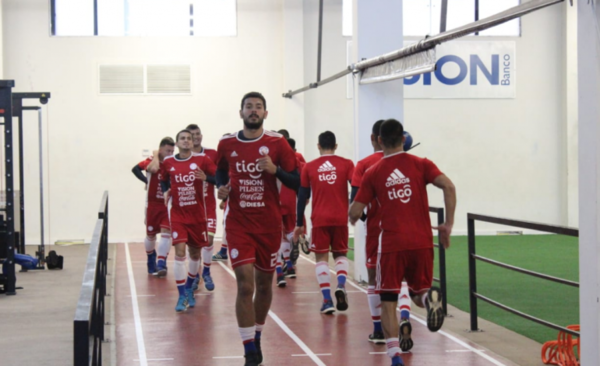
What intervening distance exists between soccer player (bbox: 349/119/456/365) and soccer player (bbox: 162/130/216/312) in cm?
361

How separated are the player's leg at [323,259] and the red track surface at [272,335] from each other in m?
0.15

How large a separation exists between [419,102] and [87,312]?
694 inches

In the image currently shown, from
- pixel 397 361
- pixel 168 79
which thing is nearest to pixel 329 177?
pixel 397 361

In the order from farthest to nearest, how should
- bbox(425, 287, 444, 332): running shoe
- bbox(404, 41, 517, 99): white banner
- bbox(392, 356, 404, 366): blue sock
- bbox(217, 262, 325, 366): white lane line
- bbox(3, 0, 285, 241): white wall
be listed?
bbox(404, 41, 517, 99): white banner → bbox(3, 0, 285, 241): white wall → bbox(217, 262, 325, 366): white lane line → bbox(392, 356, 404, 366): blue sock → bbox(425, 287, 444, 332): running shoe

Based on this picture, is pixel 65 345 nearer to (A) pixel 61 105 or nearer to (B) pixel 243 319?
(B) pixel 243 319

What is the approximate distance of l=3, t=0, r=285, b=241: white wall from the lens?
17797 millimetres

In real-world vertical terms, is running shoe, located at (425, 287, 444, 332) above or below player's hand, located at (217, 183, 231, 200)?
below

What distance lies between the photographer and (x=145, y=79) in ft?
59.9

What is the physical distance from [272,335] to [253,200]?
215cm

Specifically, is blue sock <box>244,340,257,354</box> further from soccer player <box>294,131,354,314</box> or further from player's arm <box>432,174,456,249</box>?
soccer player <box>294,131,354,314</box>

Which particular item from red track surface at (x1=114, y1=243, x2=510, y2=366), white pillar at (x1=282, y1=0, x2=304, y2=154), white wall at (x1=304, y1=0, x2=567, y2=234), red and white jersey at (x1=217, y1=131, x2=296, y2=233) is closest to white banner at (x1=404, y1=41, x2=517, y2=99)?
white wall at (x1=304, y1=0, x2=567, y2=234)

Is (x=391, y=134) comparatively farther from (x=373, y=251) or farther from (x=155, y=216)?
(x=155, y=216)

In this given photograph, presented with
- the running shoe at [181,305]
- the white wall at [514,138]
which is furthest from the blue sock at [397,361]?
the white wall at [514,138]

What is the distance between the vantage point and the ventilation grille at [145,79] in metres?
18.1
